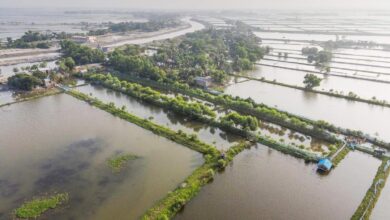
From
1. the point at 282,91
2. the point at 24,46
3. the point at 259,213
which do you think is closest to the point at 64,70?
the point at 24,46

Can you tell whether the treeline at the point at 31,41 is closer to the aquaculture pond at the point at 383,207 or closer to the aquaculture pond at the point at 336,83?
the aquaculture pond at the point at 336,83

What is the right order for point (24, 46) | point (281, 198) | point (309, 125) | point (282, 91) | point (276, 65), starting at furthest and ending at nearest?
point (24, 46) < point (276, 65) < point (282, 91) < point (309, 125) < point (281, 198)

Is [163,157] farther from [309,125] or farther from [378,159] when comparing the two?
[378,159]

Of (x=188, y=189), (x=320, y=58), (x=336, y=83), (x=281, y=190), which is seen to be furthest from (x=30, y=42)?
(x=281, y=190)

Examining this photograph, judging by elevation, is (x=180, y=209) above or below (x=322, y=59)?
below

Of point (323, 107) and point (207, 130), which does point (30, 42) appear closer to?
point (207, 130)

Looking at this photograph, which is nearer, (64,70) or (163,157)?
(163,157)

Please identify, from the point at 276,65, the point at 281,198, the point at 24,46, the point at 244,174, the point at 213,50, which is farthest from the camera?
the point at 24,46
